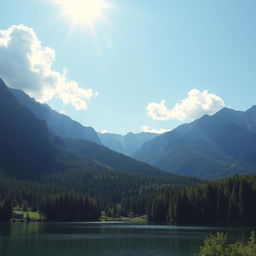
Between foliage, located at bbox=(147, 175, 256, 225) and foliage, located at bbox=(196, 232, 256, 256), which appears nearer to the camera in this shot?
foliage, located at bbox=(196, 232, 256, 256)

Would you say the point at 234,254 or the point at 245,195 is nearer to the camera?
the point at 234,254

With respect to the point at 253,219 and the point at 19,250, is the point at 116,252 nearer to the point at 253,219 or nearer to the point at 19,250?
the point at 19,250

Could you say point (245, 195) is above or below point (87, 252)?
above

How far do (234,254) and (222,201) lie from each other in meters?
146

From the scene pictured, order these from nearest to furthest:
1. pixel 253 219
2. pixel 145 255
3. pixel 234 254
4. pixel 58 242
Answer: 1. pixel 234 254
2. pixel 145 255
3. pixel 58 242
4. pixel 253 219

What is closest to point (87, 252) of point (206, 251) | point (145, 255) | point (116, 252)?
point (116, 252)

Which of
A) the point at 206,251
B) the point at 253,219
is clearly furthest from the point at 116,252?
the point at 253,219

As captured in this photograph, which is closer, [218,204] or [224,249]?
[224,249]

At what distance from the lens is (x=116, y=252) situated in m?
79.0

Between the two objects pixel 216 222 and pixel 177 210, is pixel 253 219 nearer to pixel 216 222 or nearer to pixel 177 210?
pixel 216 222

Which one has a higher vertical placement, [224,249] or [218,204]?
[218,204]

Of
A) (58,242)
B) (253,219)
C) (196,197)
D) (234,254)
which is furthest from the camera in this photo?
(196,197)

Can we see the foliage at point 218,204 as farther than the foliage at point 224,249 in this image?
Yes

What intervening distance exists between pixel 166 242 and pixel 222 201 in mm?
86453
